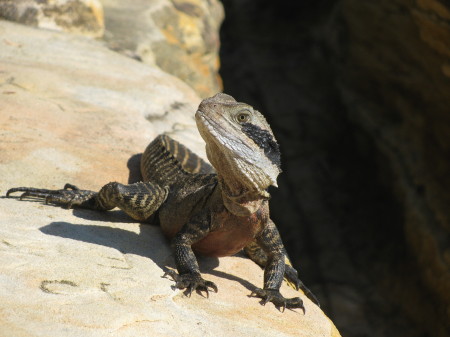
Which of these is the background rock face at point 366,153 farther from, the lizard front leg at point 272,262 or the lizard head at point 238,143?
the lizard head at point 238,143

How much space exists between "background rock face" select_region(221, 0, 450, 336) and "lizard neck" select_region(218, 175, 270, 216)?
16.0 ft

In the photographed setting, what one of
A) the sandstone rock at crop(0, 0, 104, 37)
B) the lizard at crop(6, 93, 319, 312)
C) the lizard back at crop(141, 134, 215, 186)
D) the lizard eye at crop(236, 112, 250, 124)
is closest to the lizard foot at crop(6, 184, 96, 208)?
the lizard at crop(6, 93, 319, 312)

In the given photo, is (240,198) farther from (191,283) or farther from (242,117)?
(191,283)

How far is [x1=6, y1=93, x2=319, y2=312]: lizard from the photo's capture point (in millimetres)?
4704

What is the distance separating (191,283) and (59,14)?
633 cm

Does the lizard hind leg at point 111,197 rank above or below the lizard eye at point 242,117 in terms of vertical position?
below

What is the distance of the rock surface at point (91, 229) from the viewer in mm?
4059

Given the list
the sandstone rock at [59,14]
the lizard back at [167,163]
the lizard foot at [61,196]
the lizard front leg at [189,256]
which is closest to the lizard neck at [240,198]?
the lizard front leg at [189,256]

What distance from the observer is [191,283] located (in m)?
4.70

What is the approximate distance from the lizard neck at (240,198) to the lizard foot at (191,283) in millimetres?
545

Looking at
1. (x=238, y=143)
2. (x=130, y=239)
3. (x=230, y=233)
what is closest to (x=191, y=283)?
(x=230, y=233)

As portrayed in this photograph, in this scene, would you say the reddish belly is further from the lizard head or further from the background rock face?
the background rock face

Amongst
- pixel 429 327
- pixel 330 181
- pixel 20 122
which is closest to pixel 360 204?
pixel 330 181

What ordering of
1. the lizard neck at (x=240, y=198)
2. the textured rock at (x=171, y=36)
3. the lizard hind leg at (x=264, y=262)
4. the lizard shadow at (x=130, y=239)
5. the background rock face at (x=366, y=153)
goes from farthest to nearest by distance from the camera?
the textured rock at (x=171, y=36) < the background rock face at (x=366, y=153) < the lizard hind leg at (x=264, y=262) < the lizard shadow at (x=130, y=239) < the lizard neck at (x=240, y=198)
